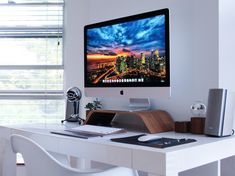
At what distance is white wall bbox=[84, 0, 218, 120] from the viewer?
1953mm

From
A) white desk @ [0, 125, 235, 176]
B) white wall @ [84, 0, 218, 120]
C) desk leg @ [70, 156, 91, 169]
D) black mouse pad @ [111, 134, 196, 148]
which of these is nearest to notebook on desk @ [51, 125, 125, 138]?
white desk @ [0, 125, 235, 176]

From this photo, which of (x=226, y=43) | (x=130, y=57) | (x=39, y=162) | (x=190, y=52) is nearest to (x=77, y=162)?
(x=130, y=57)

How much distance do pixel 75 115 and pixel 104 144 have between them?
974mm

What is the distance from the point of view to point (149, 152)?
4.35 ft

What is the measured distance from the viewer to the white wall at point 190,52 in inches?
76.9

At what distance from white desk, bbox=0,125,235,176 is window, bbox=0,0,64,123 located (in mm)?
1231

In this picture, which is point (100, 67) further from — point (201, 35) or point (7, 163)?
point (7, 163)

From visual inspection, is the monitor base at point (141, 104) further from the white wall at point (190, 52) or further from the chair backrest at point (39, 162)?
the chair backrest at point (39, 162)

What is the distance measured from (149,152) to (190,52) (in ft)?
3.15

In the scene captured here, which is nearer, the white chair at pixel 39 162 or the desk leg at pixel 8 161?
the white chair at pixel 39 162

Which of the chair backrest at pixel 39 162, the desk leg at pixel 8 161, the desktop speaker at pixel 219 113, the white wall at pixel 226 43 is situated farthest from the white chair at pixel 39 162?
the white wall at pixel 226 43

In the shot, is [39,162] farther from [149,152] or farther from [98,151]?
[149,152]

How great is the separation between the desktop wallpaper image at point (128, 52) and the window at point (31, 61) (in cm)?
84

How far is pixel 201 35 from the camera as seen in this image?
2.01 m
